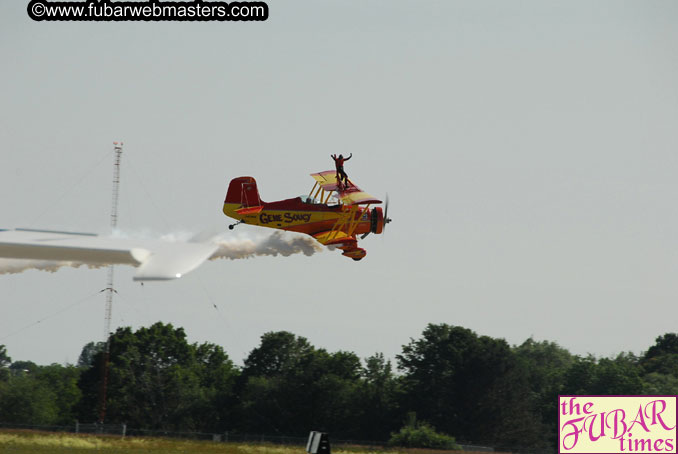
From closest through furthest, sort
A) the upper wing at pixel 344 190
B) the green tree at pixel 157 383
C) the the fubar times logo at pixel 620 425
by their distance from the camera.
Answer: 1. the the fubar times logo at pixel 620 425
2. the upper wing at pixel 344 190
3. the green tree at pixel 157 383

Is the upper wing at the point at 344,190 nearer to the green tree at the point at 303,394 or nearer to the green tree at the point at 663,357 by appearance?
the green tree at the point at 303,394

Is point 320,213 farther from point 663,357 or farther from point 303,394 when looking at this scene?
point 663,357

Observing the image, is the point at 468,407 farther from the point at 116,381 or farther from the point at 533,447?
the point at 116,381

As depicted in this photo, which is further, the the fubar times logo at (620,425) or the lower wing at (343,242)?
the lower wing at (343,242)

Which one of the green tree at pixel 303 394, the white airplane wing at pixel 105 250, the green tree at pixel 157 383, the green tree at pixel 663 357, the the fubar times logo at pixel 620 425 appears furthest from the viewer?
the green tree at pixel 663 357

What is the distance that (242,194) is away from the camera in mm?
58688

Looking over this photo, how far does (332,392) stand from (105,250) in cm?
9056

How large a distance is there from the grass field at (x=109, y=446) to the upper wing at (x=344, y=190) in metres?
20.6

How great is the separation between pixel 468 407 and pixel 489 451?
19457mm

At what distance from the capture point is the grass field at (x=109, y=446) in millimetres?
60219

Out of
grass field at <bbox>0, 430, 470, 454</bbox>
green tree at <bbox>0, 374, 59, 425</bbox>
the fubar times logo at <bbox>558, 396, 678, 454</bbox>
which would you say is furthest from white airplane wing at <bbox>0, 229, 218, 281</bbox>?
green tree at <bbox>0, 374, 59, 425</bbox>

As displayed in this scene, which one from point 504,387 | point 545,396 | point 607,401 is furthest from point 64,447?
point 545,396

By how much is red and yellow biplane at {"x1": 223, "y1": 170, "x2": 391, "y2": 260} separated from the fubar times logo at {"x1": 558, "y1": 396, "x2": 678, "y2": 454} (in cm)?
1826

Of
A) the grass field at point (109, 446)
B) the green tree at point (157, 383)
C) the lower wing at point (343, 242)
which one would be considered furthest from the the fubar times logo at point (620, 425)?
the green tree at point (157, 383)
